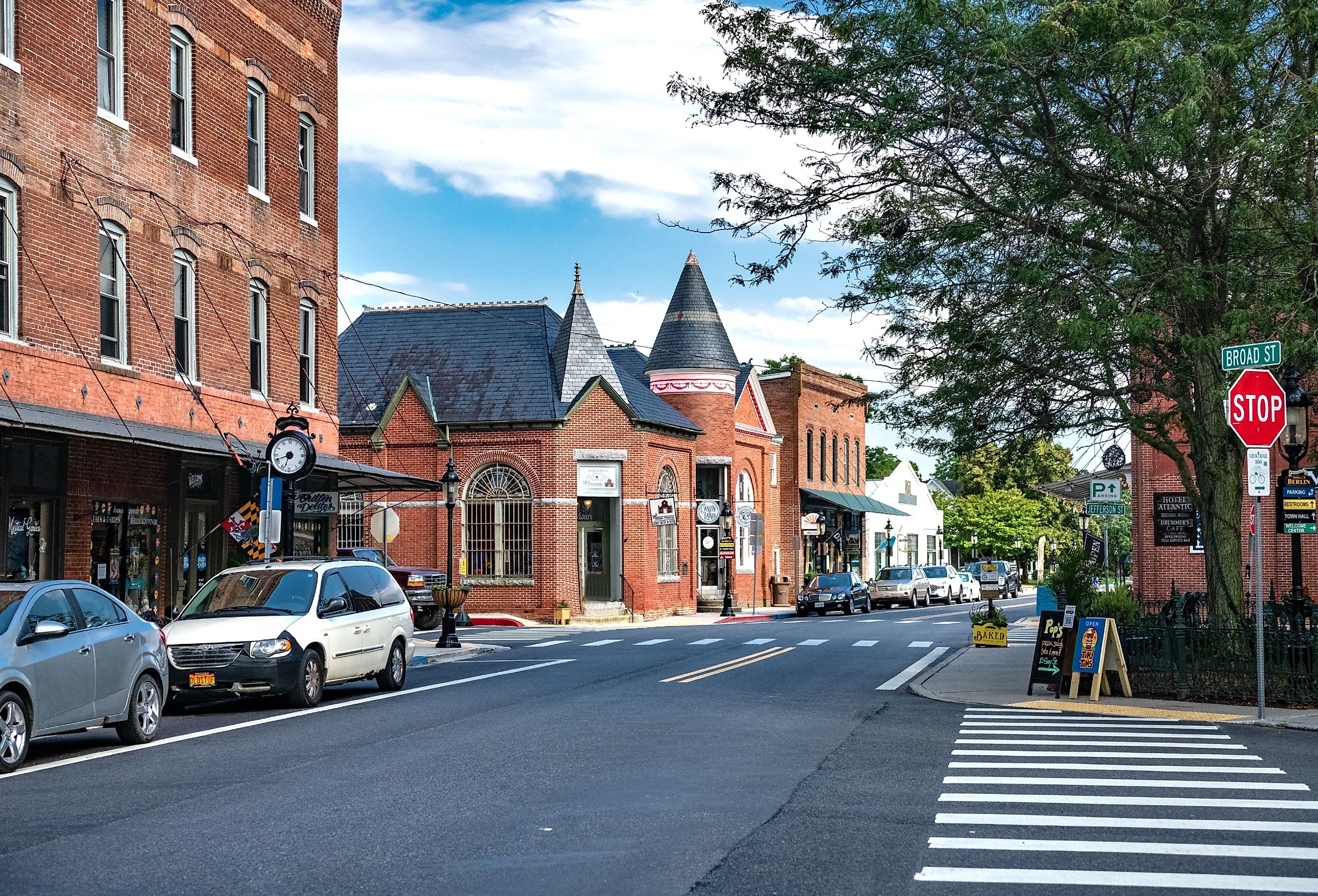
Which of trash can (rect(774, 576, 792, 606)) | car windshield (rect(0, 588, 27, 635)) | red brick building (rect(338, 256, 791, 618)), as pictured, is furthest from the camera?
trash can (rect(774, 576, 792, 606))

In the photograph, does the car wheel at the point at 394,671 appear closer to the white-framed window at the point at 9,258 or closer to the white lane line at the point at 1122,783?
the white-framed window at the point at 9,258

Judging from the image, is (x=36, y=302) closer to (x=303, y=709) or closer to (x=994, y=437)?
(x=303, y=709)

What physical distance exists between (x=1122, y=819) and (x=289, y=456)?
51.1 feet

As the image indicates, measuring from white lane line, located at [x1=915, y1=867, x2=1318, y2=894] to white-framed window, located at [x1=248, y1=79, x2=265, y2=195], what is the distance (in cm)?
2307

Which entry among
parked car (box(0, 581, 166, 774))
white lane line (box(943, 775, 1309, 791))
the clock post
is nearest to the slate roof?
the clock post

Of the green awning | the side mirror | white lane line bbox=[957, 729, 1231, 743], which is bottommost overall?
white lane line bbox=[957, 729, 1231, 743]

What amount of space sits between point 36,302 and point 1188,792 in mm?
16413

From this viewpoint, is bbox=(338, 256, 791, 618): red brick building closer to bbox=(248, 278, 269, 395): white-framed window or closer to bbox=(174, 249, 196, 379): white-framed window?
bbox=(248, 278, 269, 395): white-framed window

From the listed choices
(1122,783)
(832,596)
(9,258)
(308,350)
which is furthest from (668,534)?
(1122,783)

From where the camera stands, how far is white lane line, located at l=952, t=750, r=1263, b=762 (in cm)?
1229

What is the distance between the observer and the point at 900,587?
185 ft

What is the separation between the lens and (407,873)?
7617 millimetres

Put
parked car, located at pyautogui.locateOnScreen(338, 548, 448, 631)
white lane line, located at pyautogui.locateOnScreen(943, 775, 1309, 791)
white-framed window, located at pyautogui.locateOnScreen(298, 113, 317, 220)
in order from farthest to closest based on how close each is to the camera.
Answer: parked car, located at pyautogui.locateOnScreen(338, 548, 448, 631) < white-framed window, located at pyautogui.locateOnScreen(298, 113, 317, 220) < white lane line, located at pyautogui.locateOnScreen(943, 775, 1309, 791)

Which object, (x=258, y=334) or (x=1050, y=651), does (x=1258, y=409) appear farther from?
(x=258, y=334)
